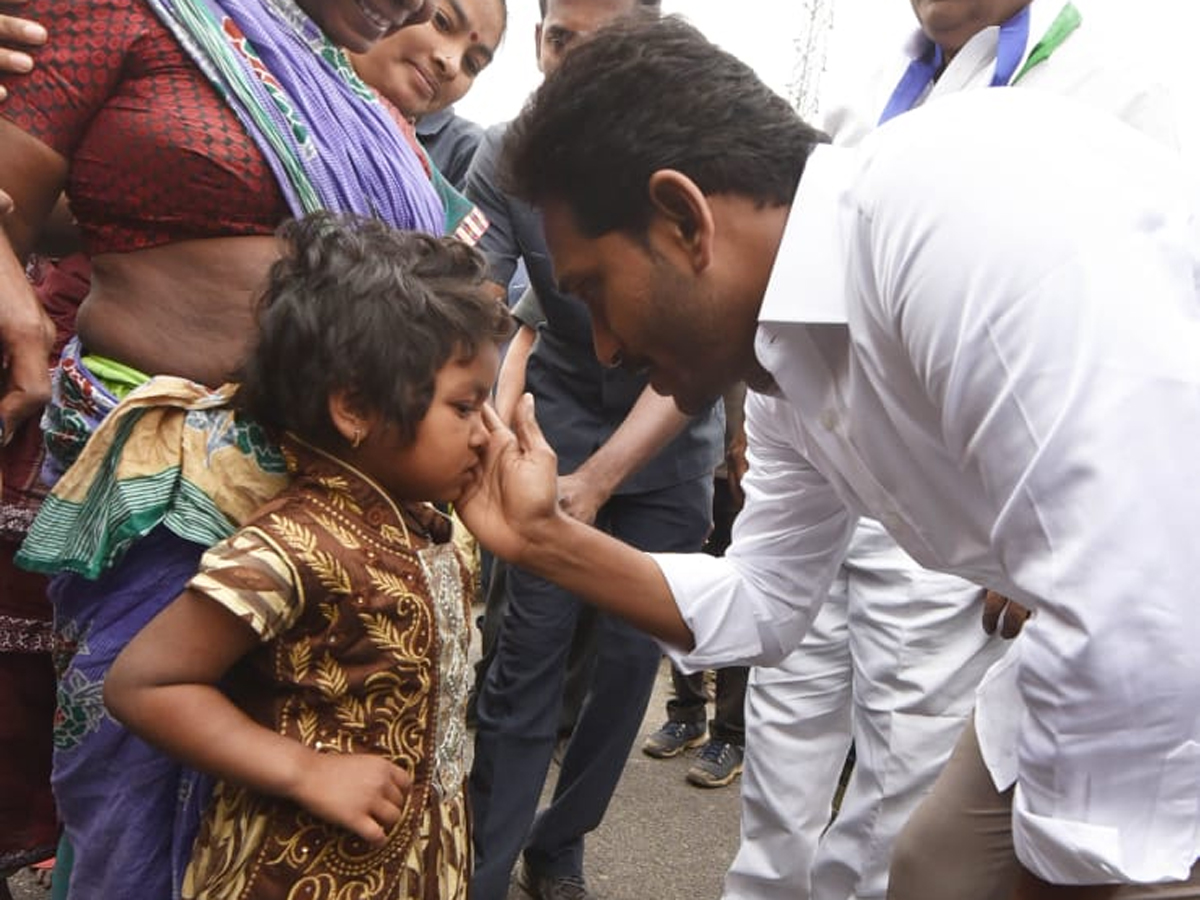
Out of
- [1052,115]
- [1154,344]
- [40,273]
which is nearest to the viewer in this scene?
[1154,344]

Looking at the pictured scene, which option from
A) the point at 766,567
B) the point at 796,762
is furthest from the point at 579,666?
the point at 766,567

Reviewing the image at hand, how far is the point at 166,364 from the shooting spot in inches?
62.5

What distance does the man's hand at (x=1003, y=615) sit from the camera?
2084 millimetres

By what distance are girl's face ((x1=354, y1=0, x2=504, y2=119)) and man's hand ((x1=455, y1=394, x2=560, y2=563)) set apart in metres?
0.72

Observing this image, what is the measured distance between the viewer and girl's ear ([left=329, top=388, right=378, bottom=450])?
1.54m

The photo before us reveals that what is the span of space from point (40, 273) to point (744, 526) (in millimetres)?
1753

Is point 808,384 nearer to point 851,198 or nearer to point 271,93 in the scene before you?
point 851,198

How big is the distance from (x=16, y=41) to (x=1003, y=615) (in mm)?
1835

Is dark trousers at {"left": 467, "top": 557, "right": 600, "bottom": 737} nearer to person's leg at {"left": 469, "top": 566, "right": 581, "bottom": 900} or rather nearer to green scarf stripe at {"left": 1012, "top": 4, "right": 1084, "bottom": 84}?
person's leg at {"left": 469, "top": 566, "right": 581, "bottom": 900}

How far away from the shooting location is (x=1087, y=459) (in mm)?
1036

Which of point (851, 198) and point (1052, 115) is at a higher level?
point (1052, 115)

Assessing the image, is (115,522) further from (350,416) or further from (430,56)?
(430,56)

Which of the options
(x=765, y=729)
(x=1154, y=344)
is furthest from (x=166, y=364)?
(x=765, y=729)

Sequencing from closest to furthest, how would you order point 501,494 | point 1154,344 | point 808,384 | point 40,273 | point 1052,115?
point 1154,344
point 1052,115
point 808,384
point 501,494
point 40,273
